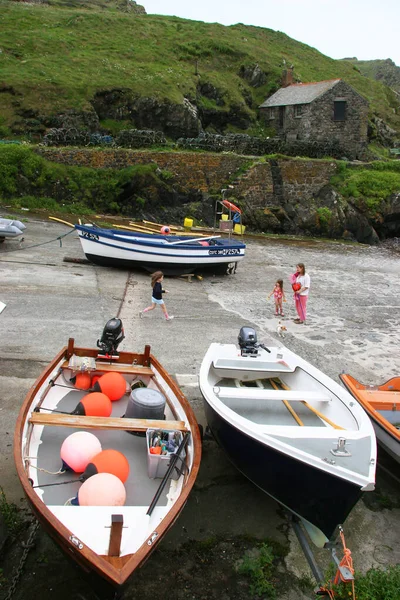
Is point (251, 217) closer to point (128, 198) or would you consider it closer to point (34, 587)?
point (128, 198)

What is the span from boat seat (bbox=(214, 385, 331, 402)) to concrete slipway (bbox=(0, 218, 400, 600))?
1.01 metres

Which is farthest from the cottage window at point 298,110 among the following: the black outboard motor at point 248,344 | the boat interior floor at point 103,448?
the boat interior floor at point 103,448

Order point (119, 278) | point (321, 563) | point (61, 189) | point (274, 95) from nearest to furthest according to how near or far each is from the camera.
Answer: point (321, 563)
point (119, 278)
point (61, 189)
point (274, 95)

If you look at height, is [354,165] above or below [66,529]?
above

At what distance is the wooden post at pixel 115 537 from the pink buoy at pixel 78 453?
1011 millimetres

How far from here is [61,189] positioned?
22.8 metres

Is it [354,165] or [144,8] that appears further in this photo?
[144,8]

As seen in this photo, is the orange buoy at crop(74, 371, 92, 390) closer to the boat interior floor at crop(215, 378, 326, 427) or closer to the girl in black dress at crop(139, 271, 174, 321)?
the boat interior floor at crop(215, 378, 326, 427)

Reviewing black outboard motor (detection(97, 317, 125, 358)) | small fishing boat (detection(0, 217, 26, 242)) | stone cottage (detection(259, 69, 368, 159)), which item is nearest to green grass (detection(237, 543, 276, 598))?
black outboard motor (detection(97, 317, 125, 358))

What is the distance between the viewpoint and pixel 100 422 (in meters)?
5.23

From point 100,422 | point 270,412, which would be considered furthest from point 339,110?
point 100,422

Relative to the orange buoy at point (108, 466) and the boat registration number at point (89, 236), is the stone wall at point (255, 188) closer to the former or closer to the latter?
the boat registration number at point (89, 236)

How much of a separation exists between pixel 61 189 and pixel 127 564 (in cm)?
2111

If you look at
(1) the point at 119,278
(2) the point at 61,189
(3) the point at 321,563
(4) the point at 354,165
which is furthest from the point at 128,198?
(3) the point at 321,563
